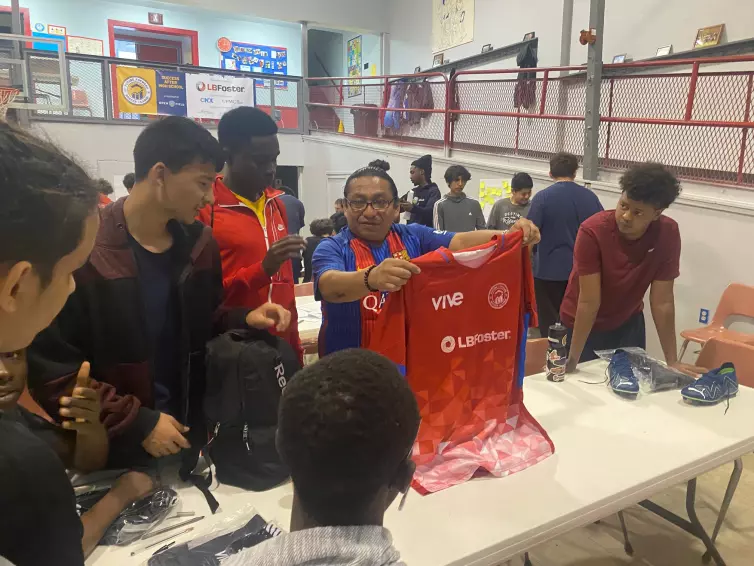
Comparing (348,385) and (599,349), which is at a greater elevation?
(348,385)

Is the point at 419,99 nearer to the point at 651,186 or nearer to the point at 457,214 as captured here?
the point at 457,214

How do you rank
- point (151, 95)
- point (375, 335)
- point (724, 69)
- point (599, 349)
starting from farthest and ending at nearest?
point (151, 95) < point (724, 69) < point (599, 349) < point (375, 335)

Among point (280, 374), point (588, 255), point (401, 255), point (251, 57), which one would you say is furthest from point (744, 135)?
point (251, 57)

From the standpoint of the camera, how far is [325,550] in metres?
0.73

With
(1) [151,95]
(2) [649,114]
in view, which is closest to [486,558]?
(2) [649,114]

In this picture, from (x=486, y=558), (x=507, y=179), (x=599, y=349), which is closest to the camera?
(x=486, y=558)

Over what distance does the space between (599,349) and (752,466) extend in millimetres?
1364

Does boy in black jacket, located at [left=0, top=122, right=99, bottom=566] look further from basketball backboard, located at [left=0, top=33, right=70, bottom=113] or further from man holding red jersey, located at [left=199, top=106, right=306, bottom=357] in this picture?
basketball backboard, located at [left=0, top=33, right=70, bottom=113]

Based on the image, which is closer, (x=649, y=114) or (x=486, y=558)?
(x=486, y=558)


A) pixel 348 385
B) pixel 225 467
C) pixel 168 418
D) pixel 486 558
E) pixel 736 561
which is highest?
pixel 348 385

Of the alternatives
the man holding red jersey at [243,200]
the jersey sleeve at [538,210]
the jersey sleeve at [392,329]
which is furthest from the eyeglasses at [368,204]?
the jersey sleeve at [538,210]

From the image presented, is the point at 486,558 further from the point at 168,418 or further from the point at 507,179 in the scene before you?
the point at 507,179

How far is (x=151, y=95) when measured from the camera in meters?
8.41

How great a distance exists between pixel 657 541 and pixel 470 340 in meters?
1.66
